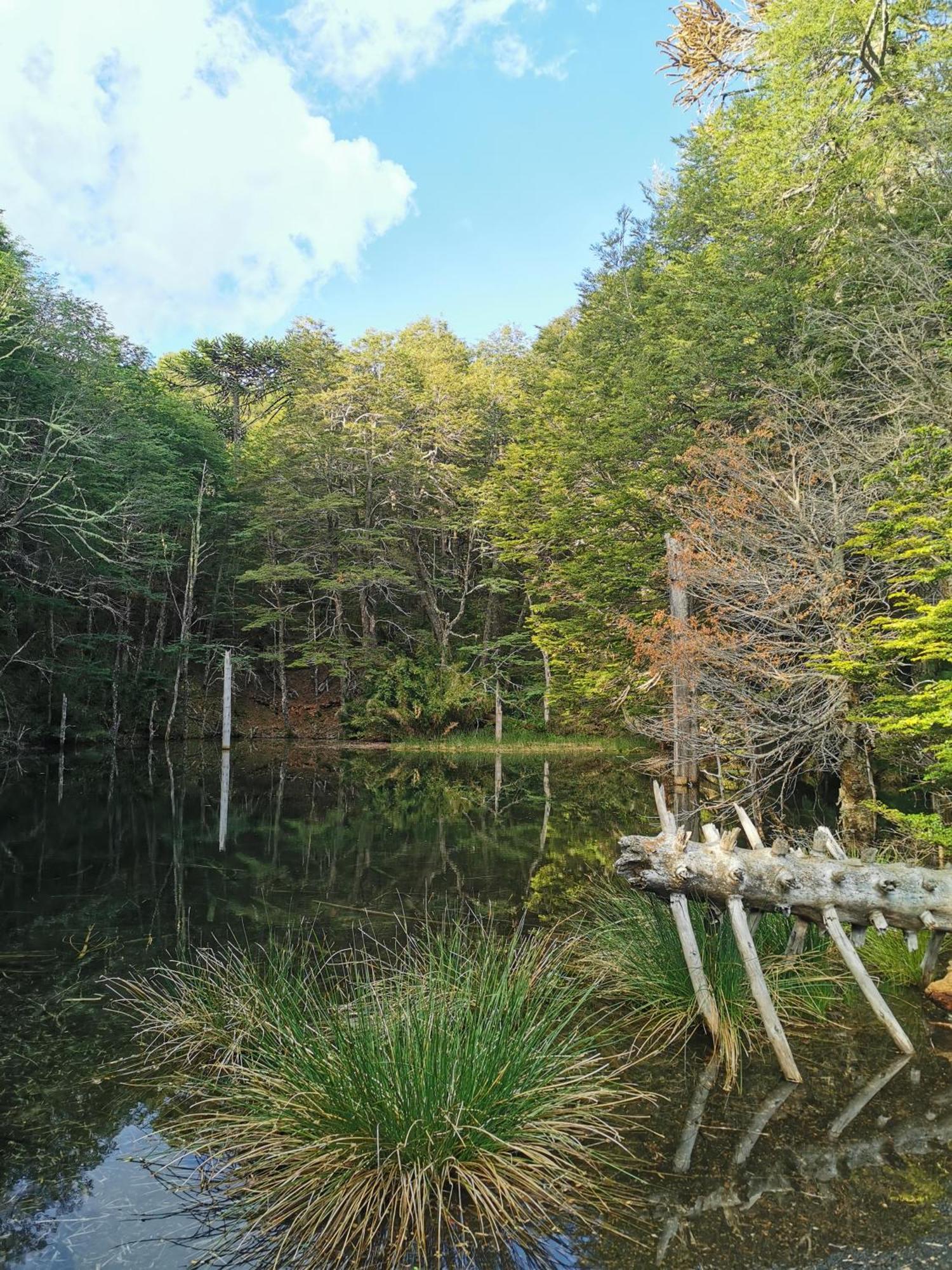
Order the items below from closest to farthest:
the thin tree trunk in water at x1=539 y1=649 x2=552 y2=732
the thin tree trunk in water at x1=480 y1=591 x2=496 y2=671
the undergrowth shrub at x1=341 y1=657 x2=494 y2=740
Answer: the thin tree trunk in water at x1=539 y1=649 x2=552 y2=732 → the undergrowth shrub at x1=341 y1=657 x2=494 y2=740 → the thin tree trunk in water at x1=480 y1=591 x2=496 y2=671

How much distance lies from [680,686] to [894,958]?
7.83 meters

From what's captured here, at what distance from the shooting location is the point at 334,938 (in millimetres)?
7062

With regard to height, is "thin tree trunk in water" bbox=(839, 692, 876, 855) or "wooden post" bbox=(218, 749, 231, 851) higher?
"thin tree trunk in water" bbox=(839, 692, 876, 855)

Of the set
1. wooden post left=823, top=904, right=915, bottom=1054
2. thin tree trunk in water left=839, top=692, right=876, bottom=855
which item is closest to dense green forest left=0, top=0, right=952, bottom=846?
thin tree trunk in water left=839, top=692, right=876, bottom=855

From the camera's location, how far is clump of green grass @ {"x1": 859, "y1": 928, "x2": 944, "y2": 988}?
213 inches

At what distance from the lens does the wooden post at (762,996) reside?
159 inches

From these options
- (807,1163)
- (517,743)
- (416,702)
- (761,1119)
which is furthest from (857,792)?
(416,702)

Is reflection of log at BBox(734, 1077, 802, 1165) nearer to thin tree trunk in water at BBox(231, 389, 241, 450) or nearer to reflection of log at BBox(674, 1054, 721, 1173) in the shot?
reflection of log at BBox(674, 1054, 721, 1173)

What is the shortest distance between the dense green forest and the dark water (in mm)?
2735

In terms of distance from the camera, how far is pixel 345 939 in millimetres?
7074

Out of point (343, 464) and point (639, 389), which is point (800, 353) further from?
point (343, 464)

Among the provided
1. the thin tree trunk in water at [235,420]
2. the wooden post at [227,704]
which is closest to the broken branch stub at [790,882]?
the wooden post at [227,704]

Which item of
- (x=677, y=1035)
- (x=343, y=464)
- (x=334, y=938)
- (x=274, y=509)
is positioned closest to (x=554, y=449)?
(x=343, y=464)

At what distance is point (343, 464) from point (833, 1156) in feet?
86.7
